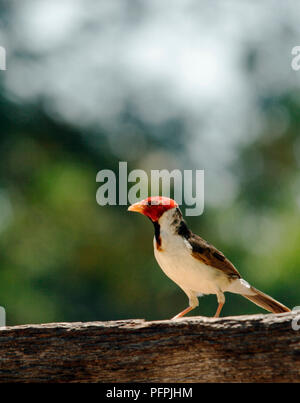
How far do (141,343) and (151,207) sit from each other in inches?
41.5

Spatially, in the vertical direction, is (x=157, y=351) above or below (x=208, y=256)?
below

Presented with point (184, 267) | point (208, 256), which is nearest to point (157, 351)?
point (184, 267)

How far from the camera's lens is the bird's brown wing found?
4.21 m

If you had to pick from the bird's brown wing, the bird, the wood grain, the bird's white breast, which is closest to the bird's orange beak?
the bird

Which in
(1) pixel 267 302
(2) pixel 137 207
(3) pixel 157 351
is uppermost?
(2) pixel 137 207

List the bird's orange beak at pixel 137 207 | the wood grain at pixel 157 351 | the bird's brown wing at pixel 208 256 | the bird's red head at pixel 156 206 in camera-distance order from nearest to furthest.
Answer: the wood grain at pixel 157 351, the bird's orange beak at pixel 137 207, the bird's red head at pixel 156 206, the bird's brown wing at pixel 208 256

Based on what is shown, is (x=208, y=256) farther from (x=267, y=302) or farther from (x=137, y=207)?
(x=137, y=207)

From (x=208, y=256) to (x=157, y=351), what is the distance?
1104 millimetres

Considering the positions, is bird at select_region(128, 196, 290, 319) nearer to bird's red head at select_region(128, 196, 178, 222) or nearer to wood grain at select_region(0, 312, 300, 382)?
bird's red head at select_region(128, 196, 178, 222)

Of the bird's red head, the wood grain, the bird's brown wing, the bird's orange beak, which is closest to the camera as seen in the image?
the wood grain

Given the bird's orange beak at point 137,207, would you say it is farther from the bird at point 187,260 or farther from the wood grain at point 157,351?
the wood grain at point 157,351

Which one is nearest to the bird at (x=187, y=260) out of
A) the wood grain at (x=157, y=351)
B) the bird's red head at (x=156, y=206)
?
the bird's red head at (x=156, y=206)

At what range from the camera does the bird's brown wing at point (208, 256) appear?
421cm

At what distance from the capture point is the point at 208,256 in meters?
4.24
